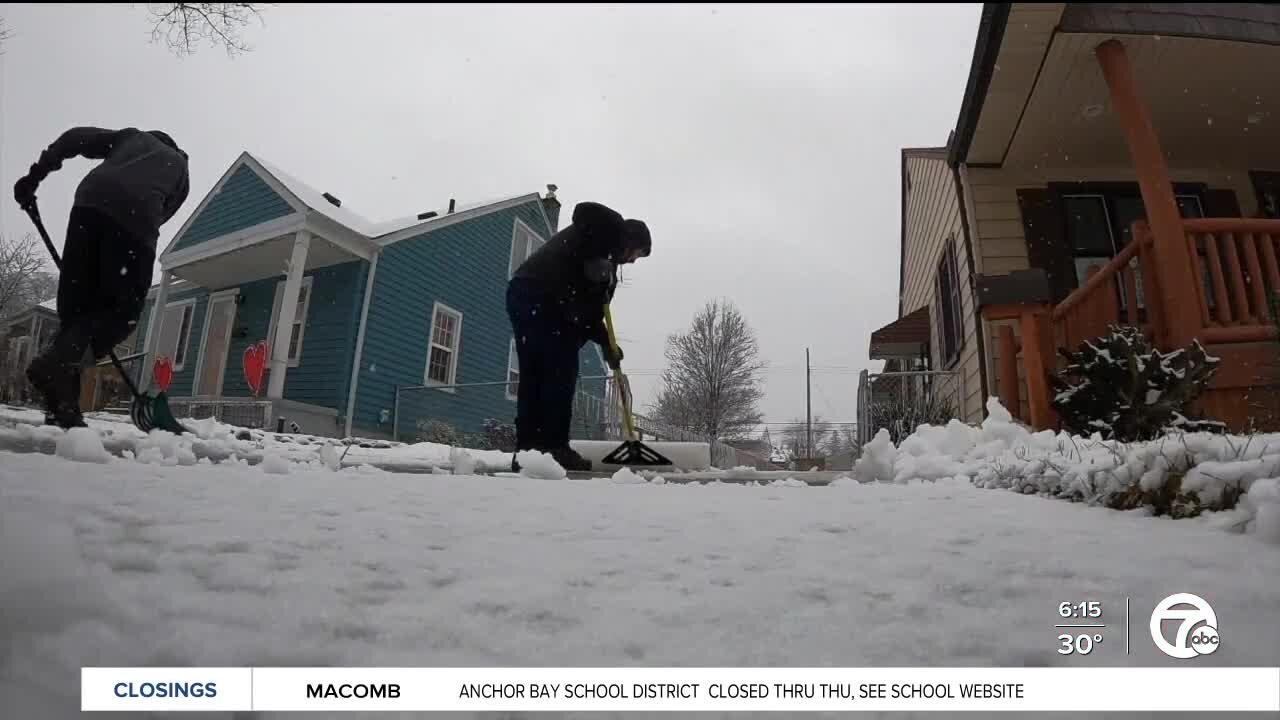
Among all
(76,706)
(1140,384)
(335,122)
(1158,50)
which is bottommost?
(76,706)

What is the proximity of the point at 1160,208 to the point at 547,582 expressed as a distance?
4.53 metres

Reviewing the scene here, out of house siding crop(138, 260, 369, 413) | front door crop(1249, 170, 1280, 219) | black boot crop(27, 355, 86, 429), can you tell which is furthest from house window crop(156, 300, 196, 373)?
front door crop(1249, 170, 1280, 219)

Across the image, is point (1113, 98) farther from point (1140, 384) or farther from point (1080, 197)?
point (1140, 384)

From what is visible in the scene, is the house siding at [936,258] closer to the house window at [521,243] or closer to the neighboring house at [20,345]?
the neighboring house at [20,345]

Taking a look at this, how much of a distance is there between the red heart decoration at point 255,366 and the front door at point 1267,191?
11416mm

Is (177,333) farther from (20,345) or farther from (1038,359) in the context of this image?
(1038,359)

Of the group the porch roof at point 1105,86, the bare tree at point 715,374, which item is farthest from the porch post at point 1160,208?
the bare tree at point 715,374

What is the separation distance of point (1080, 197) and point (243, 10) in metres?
7.97

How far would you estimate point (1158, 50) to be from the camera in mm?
4238

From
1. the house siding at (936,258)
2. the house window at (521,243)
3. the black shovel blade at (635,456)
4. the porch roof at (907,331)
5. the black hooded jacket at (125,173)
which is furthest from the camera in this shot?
the house window at (521,243)

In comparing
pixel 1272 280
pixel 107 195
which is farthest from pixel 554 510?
pixel 1272 280

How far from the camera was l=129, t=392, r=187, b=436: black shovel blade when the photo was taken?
3.43 metres

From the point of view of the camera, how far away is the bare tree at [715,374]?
1800 cm

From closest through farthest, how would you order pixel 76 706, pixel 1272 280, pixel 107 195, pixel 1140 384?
pixel 76 706 < pixel 1140 384 < pixel 107 195 < pixel 1272 280
